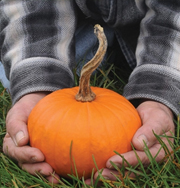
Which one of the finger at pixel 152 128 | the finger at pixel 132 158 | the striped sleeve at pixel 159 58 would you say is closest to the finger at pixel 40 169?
the finger at pixel 132 158

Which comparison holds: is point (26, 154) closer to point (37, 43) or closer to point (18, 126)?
point (18, 126)

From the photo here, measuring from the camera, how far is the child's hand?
1260mm

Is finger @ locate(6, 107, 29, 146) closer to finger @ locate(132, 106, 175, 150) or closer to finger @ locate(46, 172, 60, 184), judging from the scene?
finger @ locate(46, 172, 60, 184)

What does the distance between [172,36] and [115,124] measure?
0.66 meters

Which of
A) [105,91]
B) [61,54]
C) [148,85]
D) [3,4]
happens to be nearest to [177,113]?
[148,85]

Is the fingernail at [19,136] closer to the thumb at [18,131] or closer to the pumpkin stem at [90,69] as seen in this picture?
the thumb at [18,131]

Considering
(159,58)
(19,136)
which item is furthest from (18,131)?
(159,58)

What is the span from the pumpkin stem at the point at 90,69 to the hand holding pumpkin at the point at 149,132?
23 cm

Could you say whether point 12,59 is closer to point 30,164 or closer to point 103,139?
point 30,164

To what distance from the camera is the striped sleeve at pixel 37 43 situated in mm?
1664

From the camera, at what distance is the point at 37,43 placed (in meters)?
1.78

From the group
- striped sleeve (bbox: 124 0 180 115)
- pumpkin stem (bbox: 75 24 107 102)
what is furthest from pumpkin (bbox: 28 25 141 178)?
striped sleeve (bbox: 124 0 180 115)

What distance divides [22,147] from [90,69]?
38 cm

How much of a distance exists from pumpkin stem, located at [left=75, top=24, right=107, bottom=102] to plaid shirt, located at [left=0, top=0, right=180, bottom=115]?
327mm
